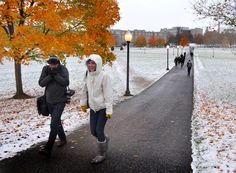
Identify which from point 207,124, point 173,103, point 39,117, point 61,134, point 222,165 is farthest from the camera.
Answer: point 173,103

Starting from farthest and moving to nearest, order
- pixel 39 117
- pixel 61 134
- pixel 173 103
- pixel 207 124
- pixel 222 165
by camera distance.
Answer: pixel 173 103
pixel 39 117
pixel 207 124
pixel 61 134
pixel 222 165

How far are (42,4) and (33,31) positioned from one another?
1296mm

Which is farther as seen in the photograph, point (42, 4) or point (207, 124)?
point (42, 4)

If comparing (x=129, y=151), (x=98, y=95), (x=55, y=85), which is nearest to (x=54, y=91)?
(x=55, y=85)

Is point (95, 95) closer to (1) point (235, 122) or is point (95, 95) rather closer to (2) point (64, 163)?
(2) point (64, 163)

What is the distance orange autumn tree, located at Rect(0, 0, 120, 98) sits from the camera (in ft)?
40.3

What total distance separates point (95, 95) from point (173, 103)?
770cm

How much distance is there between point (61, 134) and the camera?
6.18 meters

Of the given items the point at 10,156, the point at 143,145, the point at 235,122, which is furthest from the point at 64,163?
the point at 235,122

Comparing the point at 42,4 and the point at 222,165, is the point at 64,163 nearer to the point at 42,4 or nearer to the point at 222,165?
the point at 222,165

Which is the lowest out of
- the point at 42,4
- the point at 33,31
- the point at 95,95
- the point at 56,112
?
the point at 56,112

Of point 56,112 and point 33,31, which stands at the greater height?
point 33,31

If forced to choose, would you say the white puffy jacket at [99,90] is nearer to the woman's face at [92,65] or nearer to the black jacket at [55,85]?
the woman's face at [92,65]

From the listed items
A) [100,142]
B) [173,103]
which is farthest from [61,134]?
[173,103]
